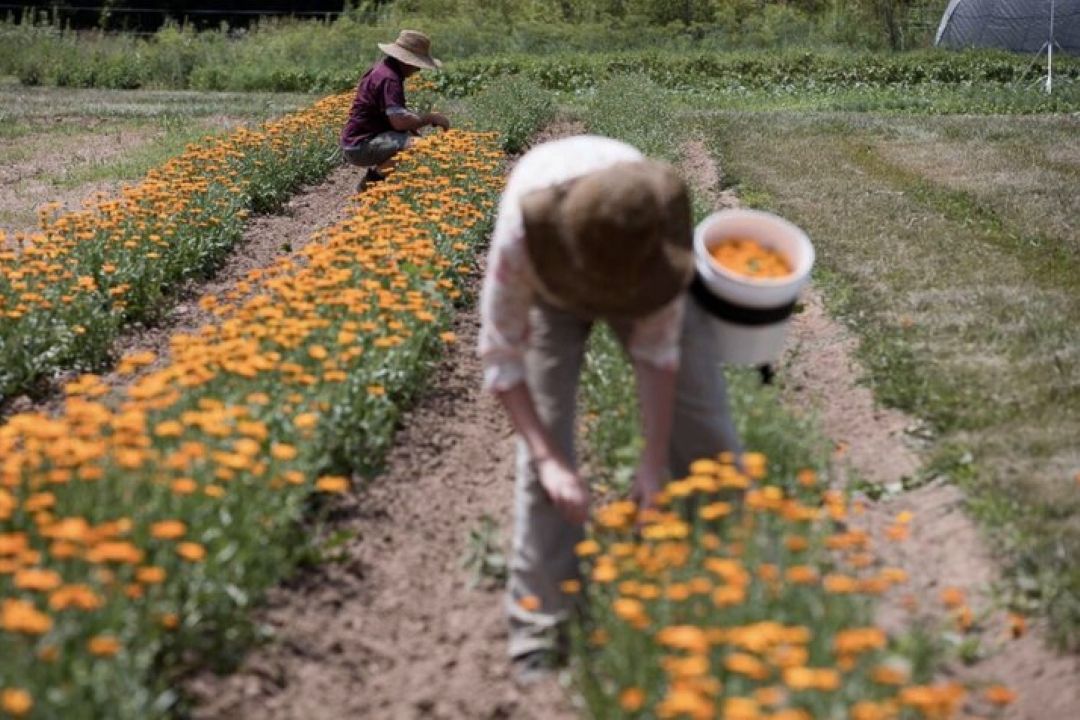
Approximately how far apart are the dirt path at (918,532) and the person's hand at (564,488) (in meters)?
0.95

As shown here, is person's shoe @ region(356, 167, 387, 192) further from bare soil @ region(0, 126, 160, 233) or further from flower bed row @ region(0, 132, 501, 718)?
flower bed row @ region(0, 132, 501, 718)

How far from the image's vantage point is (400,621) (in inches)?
175

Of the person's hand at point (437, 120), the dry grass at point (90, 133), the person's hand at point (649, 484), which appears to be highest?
the person's hand at point (649, 484)

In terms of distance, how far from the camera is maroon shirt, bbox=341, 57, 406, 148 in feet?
34.8

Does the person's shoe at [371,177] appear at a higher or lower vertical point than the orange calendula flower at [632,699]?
lower

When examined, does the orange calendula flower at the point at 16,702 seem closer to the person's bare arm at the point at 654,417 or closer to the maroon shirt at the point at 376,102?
the person's bare arm at the point at 654,417

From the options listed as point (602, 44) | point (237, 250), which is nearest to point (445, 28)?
point (602, 44)

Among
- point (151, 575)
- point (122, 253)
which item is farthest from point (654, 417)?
point (122, 253)

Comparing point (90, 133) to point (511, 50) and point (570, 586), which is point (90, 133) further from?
point (570, 586)

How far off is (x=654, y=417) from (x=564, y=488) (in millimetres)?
310

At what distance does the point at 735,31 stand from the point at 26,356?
982 inches

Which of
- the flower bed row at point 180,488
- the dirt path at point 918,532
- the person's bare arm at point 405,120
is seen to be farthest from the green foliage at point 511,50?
the flower bed row at point 180,488

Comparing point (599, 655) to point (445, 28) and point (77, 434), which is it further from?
point (445, 28)

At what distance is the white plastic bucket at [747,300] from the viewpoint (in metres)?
4.06
